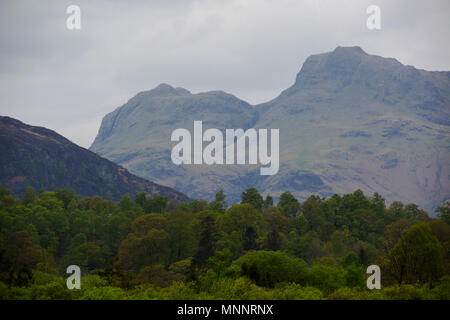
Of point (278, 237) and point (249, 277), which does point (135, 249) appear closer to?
point (278, 237)

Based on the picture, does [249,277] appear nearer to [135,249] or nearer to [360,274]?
[360,274]

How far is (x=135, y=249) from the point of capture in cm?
13712

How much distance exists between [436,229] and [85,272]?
9265cm

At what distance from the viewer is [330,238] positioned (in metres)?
162

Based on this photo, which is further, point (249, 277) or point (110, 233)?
point (110, 233)

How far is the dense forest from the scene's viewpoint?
8094 cm

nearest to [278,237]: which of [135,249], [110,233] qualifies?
[135,249]

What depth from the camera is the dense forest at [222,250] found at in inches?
3187

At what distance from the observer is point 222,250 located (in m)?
131

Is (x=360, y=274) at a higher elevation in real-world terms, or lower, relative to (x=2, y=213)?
lower

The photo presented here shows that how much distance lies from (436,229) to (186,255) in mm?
67725
